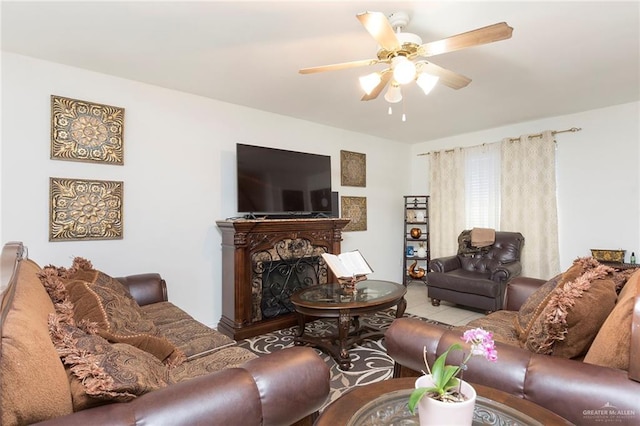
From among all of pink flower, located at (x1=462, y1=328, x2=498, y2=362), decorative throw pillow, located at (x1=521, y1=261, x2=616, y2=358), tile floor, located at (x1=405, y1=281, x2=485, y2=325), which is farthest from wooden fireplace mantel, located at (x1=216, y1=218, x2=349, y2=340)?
pink flower, located at (x1=462, y1=328, x2=498, y2=362)

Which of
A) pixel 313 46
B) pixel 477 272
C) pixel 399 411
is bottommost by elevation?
pixel 477 272

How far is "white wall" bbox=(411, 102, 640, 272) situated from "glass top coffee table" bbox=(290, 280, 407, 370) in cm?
269

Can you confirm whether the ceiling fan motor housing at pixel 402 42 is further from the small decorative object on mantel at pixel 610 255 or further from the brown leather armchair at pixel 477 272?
the small decorative object on mantel at pixel 610 255

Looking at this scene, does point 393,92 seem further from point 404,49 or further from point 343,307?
point 343,307

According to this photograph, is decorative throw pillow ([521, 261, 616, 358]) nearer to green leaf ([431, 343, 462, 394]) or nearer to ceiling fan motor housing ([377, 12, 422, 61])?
green leaf ([431, 343, 462, 394])

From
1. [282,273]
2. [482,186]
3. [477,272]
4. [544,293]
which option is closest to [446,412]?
[544,293]

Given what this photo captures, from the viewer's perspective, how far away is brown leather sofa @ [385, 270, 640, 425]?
1062mm

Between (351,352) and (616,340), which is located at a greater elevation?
(616,340)

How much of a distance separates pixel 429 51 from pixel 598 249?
11.6ft

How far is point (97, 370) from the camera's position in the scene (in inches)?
36.6

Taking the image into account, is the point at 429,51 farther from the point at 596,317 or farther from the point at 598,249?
the point at 598,249

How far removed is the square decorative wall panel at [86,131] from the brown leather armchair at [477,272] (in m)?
3.83

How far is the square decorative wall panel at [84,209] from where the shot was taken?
2.58 metres

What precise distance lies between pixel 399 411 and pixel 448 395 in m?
0.24
